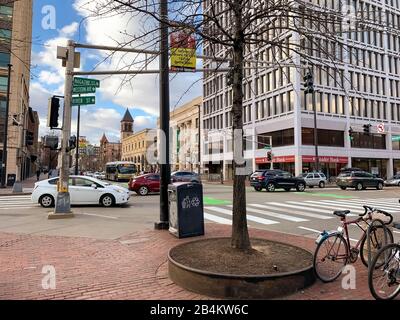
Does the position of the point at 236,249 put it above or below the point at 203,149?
below

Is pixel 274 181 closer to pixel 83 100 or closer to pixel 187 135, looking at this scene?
pixel 83 100

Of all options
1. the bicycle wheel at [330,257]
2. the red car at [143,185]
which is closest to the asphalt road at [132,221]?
the bicycle wheel at [330,257]

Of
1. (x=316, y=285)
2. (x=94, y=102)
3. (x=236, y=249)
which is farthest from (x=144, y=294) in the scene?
(x=94, y=102)

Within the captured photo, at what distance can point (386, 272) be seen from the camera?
500 cm

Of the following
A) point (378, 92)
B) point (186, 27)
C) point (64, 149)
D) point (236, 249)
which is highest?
point (378, 92)

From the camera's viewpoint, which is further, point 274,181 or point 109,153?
point 109,153

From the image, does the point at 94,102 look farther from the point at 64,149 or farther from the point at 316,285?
the point at 316,285

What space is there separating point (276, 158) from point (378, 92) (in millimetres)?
19230

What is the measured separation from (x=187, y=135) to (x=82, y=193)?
65.0 metres

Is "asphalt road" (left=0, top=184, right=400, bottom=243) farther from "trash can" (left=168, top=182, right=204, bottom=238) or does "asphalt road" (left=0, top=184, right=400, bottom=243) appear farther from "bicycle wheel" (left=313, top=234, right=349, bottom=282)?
"bicycle wheel" (left=313, top=234, right=349, bottom=282)

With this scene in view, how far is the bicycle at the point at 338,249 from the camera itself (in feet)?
18.3

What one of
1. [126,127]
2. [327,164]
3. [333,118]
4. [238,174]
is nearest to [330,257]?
[238,174]

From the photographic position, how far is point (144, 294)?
499 centimetres

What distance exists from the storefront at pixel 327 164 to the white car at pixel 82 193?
33.7m
